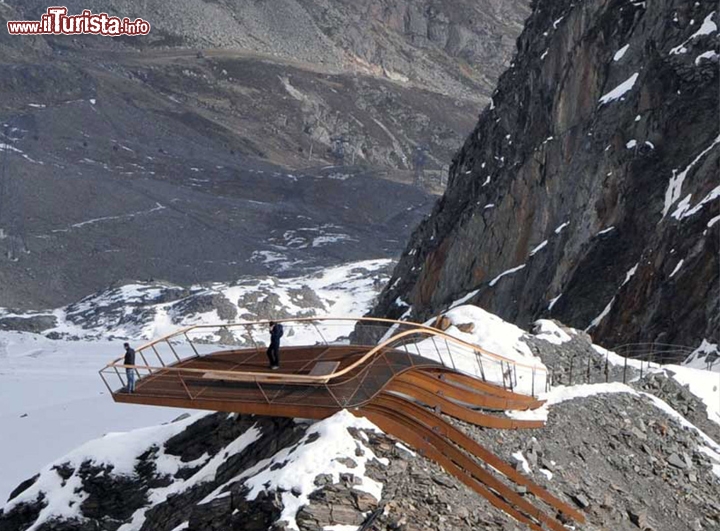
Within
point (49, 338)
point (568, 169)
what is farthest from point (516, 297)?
point (49, 338)

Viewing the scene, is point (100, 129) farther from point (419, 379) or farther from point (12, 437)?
point (419, 379)

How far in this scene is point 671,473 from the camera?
19.8 metres

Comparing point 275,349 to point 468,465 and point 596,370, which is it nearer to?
point 468,465

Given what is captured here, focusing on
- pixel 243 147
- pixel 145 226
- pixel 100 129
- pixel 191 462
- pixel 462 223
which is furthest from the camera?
pixel 243 147

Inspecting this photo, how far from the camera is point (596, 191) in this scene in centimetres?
4478

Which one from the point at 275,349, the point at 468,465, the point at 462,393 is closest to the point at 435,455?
the point at 468,465

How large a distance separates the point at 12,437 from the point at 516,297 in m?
20.9

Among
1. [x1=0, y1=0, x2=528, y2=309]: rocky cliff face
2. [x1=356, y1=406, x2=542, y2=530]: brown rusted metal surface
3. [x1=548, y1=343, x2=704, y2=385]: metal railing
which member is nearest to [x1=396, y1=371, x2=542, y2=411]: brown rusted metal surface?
[x1=356, y1=406, x2=542, y2=530]: brown rusted metal surface

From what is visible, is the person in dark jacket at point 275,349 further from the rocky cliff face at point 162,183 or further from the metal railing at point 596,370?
the rocky cliff face at point 162,183

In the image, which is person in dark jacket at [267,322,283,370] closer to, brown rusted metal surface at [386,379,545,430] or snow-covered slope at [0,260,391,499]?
brown rusted metal surface at [386,379,545,430]

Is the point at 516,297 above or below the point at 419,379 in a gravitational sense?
below

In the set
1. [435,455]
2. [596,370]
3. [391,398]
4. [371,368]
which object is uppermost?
[371,368]

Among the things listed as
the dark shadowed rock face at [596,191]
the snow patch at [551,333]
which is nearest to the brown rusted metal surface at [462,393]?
the snow patch at [551,333]

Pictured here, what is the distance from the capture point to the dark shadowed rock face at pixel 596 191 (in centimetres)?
3653
